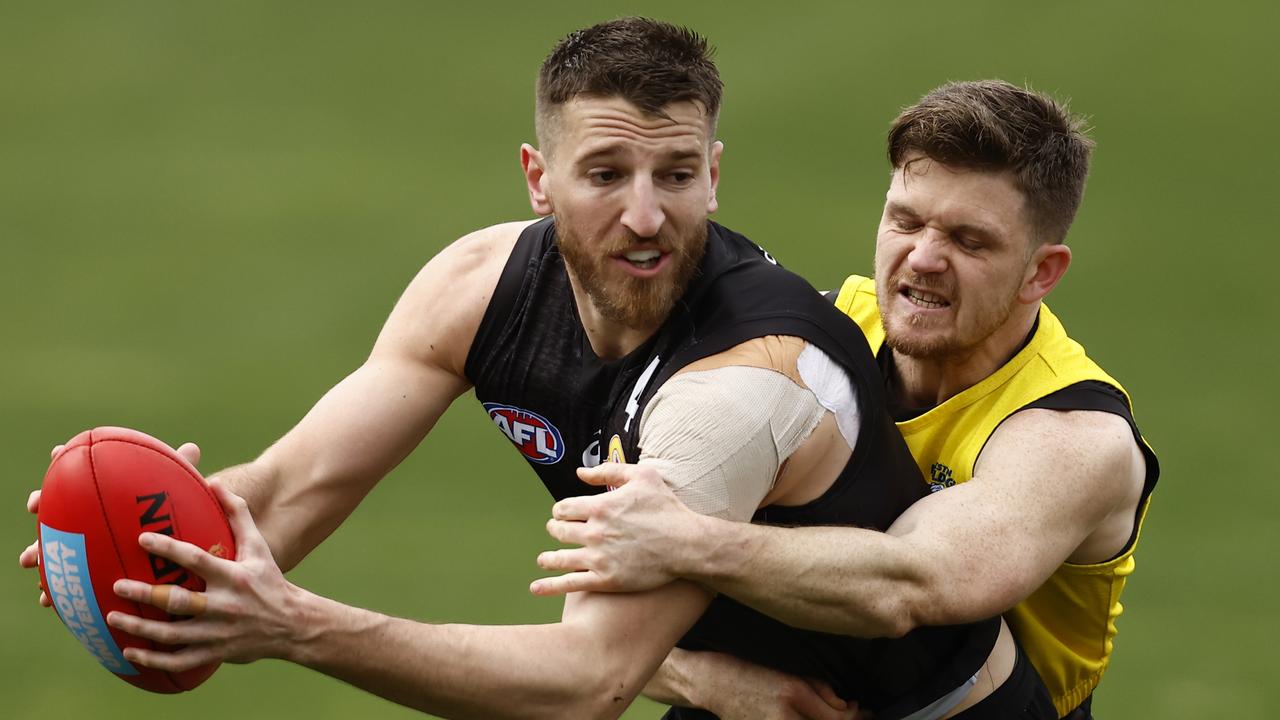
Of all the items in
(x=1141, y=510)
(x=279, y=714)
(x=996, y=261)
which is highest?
(x=996, y=261)

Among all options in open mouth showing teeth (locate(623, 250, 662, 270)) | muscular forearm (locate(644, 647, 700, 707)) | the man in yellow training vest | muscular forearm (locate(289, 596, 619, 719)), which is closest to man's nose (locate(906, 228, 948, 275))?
the man in yellow training vest

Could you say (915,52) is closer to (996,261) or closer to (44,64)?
(44,64)

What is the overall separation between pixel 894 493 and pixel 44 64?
8.45m

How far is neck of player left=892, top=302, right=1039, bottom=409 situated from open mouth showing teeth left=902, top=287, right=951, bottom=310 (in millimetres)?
138

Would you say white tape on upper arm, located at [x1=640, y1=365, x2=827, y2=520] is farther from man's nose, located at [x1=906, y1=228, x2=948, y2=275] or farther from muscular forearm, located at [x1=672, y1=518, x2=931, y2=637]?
man's nose, located at [x1=906, y1=228, x2=948, y2=275]

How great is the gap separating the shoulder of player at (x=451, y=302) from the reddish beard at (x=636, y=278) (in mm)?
413

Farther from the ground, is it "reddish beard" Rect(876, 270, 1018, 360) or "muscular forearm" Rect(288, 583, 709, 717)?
"reddish beard" Rect(876, 270, 1018, 360)

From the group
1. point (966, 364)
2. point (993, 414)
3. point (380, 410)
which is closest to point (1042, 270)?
point (966, 364)

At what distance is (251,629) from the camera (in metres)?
3.15

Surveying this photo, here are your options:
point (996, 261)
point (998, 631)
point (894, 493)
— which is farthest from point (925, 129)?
point (998, 631)

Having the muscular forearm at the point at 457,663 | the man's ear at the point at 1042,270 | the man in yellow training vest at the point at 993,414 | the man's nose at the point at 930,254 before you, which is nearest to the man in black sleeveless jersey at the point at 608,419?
the muscular forearm at the point at 457,663

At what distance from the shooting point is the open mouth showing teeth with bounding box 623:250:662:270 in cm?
383

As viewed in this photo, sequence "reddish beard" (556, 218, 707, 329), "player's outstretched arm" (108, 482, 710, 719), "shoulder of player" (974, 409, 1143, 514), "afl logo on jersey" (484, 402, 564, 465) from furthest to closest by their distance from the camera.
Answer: "afl logo on jersey" (484, 402, 564, 465)
"shoulder of player" (974, 409, 1143, 514)
"reddish beard" (556, 218, 707, 329)
"player's outstretched arm" (108, 482, 710, 719)

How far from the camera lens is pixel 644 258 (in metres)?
3.83
